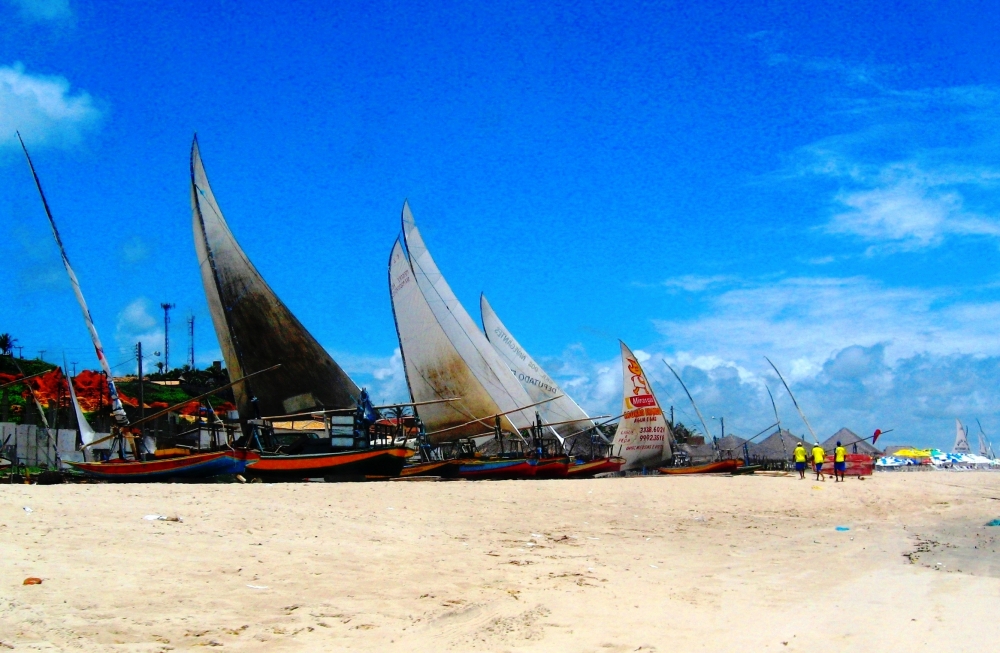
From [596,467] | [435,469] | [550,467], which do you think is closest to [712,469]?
[596,467]

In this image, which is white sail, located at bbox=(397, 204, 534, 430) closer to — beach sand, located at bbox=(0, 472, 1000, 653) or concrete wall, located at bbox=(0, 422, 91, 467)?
concrete wall, located at bbox=(0, 422, 91, 467)

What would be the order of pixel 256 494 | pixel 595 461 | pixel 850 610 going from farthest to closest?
1. pixel 595 461
2. pixel 256 494
3. pixel 850 610

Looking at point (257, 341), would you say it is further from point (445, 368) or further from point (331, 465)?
point (445, 368)

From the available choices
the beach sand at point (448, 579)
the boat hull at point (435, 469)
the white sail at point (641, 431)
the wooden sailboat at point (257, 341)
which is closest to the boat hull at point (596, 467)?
the white sail at point (641, 431)

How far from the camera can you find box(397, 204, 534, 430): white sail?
128 ft

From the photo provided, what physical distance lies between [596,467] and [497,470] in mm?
8484

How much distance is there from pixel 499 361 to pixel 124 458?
68.9 ft

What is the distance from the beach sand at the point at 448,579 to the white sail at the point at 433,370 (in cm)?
1947

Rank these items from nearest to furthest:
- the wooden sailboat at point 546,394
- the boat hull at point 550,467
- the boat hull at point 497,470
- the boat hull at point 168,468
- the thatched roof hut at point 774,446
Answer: the boat hull at point 168,468 → the boat hull at point 497,470 → the boat hull at point 550,467 → the wooden sailboat at point 546,394 → the thatched roof hut at point 774,446

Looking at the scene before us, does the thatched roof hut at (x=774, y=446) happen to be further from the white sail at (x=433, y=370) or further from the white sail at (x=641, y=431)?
the white sail at (x=433, y=370)

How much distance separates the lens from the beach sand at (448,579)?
279 inches

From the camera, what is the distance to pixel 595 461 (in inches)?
1542

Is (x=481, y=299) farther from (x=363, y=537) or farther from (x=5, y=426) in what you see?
(x=363, y=537)

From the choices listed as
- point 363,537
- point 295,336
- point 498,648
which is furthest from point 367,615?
point 295,336
